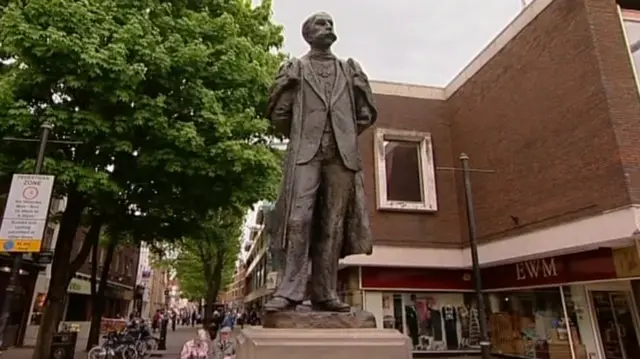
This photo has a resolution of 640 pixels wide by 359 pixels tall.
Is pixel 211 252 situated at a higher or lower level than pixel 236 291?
lower

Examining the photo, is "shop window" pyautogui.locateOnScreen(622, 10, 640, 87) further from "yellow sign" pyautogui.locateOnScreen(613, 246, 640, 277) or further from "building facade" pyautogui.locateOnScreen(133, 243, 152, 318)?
"building facade" pyautogui.locateOnScreen(133, 243, 152, 318)

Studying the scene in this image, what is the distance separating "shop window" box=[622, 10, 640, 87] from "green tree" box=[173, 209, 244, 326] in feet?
35.4

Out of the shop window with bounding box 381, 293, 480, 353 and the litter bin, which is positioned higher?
the shop window with bounding box 381, 293, 480, 353

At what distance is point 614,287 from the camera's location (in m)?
11.7

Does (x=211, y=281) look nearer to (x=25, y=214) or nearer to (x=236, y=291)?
(x=25, y=214)

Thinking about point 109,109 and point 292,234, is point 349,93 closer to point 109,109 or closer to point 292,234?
point 292,234

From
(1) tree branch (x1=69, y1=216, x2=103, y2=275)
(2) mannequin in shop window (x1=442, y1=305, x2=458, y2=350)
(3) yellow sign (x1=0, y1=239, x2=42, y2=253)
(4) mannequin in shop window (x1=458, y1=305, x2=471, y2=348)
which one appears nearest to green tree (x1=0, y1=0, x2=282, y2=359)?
(1) tree branch (x1=69, y1=216, x2=103, y2=275)

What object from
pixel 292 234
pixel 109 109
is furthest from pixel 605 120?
pixel 109 109

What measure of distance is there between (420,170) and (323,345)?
14112mm

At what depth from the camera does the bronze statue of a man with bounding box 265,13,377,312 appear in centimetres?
350

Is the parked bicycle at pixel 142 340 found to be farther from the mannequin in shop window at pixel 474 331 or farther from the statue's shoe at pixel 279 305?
the statue's shoe at pixel 279 305

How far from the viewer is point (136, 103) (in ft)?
34.9

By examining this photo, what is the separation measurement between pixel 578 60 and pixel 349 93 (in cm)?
994

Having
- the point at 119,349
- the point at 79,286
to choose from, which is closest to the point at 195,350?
the point at 119,349
